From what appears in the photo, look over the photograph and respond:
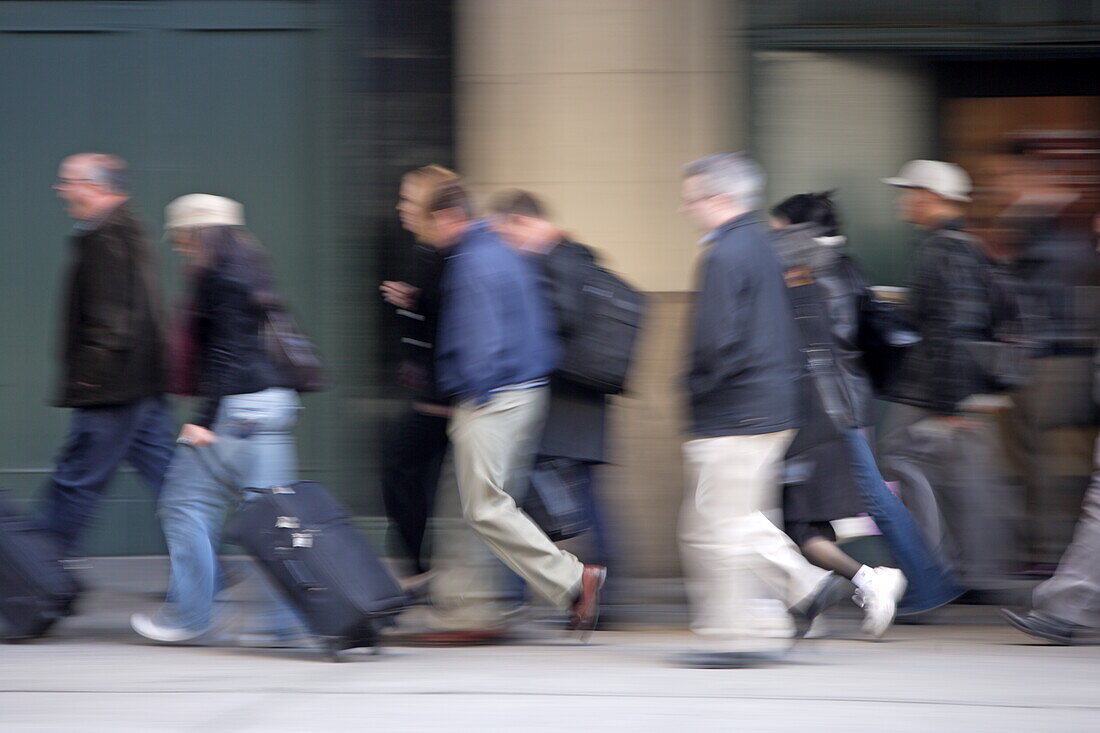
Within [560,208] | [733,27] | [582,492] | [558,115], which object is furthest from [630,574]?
[733,27]

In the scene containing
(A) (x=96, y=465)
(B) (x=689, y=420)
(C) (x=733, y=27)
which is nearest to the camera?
(B) (x=689, y=420)

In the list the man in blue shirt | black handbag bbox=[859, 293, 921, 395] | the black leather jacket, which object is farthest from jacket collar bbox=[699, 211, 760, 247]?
the black leather jacket

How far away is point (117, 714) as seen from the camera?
4.88 metres

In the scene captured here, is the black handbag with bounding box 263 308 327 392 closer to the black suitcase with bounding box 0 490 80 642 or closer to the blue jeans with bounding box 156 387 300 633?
the blue jeans with bounding box 156 387 300 633

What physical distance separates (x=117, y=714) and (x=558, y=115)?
3.68 metres

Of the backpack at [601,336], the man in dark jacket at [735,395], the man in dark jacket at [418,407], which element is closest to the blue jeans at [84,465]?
the man in dark jacket at [418,407]

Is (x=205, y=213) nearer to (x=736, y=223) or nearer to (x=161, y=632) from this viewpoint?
(x=161, y=632)

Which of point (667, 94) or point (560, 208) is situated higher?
point (667, 94)

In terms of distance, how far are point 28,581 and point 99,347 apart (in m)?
0.99

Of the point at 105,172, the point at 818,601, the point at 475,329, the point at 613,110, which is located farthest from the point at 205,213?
the point at 818,601

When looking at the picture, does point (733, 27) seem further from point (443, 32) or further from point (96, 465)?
point (96, 465)

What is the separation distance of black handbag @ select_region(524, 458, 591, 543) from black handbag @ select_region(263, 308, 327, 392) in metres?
1.05

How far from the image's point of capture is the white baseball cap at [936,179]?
6.56 meters

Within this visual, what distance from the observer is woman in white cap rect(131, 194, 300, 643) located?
566 centimetres
